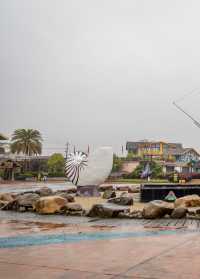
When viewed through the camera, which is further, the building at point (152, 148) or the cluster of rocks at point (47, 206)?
the building at point (152, 148)

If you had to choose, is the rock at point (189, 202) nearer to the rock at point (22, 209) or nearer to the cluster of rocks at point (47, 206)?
the cluster of rocks at point (47, 206)

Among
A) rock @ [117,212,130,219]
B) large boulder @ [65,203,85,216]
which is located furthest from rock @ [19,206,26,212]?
rock @ [117,212,130,219]

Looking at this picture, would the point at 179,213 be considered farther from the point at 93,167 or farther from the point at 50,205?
the point at 93,167

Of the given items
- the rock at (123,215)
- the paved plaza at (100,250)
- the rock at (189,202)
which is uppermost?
the rock at (189,202)

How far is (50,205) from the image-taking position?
1538 cm

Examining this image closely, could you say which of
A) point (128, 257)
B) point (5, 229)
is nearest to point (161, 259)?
point (128, 257)

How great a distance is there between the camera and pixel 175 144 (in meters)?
167

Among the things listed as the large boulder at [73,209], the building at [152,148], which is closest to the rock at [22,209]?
the large boulder at [73,209]

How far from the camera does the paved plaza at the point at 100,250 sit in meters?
6.05

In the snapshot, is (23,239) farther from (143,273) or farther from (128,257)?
(143,273)

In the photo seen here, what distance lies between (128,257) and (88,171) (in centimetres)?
2006

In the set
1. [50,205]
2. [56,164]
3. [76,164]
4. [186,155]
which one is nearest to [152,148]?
[186,155]

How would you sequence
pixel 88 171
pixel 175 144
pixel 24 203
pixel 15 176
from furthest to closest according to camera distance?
pixel 175 144 → pixel 15 176 → pixel 88 171 → pixel 24 203

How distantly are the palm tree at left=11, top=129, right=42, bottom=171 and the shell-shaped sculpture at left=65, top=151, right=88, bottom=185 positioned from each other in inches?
2301
